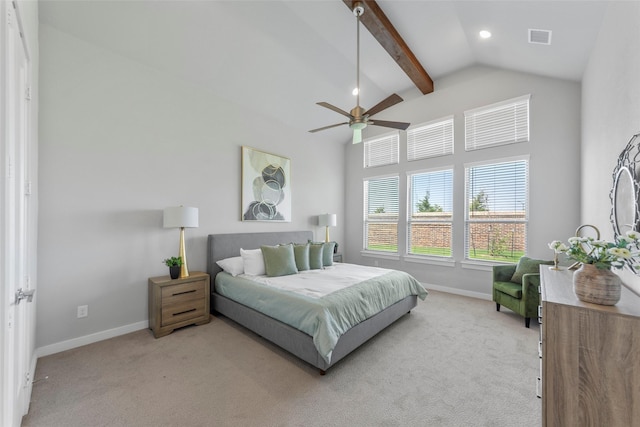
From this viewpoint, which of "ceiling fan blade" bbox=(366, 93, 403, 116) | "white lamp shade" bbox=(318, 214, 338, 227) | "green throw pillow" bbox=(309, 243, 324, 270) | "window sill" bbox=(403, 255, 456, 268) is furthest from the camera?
"white lamp shade" bbox=(318, 214, 338, 227)

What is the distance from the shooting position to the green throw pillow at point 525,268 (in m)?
3.50

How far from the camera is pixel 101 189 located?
288 centimetres

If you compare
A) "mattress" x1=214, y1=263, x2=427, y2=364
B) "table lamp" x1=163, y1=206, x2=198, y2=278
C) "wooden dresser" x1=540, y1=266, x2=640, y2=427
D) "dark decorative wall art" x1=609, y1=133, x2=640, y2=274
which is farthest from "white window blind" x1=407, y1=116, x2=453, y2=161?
"table lamp" x1=163, y1=206, x2=198, y2=278

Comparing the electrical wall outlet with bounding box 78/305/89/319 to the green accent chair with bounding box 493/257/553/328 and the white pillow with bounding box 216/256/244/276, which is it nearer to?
the white pillow with bounding box 216/256/244/276

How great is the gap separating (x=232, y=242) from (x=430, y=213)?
3.64 m

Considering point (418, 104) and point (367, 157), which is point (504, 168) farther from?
point (367, 157)

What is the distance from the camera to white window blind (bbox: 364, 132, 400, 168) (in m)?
5.45

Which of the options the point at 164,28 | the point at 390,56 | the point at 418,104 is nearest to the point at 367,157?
the point at 418,104

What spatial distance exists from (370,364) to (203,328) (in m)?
2.05

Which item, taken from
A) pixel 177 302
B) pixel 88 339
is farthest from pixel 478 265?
pixel 88 339

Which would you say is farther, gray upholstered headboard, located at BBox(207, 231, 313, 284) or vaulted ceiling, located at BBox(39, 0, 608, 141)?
gray upholstered headboard, located at BBox(207, 231, 313, 284)

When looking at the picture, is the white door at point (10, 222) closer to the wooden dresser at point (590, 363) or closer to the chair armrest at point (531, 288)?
the wooden dresser at point (590, 363)

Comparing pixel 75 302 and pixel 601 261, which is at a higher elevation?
pixel 601 261

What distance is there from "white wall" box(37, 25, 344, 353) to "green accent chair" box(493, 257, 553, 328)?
13.3 ft
